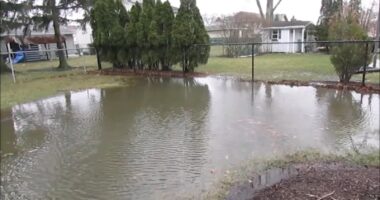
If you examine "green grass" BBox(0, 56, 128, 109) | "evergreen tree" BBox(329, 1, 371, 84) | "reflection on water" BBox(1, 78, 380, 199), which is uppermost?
"evergreen tree" BBox(329, 1, 371, 84)

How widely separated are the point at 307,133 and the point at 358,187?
2168mm

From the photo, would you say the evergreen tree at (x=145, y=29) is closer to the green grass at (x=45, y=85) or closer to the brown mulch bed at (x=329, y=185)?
the green grass at (x=45, y=85)

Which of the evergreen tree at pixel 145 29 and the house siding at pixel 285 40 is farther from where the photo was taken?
the house siding at pixel 285 40

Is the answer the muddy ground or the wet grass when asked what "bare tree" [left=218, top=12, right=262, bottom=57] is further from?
the muddy ground

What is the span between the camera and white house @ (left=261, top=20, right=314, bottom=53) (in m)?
23.5

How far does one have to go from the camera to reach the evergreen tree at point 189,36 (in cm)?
1162

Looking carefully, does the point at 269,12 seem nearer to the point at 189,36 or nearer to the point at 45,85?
the point at 189,36

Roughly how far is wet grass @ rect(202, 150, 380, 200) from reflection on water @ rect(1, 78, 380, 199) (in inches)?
6.6

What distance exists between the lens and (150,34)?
12.2 metres

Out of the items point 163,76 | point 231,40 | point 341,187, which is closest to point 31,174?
point 341,187

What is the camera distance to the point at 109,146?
4.89m

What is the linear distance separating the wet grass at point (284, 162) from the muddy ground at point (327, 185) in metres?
0.15

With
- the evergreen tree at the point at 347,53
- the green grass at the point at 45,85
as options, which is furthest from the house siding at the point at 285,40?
the evergreen tree at the point at 347,53

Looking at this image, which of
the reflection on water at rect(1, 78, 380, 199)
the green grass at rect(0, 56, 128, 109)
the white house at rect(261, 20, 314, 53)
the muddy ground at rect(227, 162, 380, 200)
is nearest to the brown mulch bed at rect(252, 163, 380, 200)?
the muddy ground at rect(227, 162, 380, 200)
